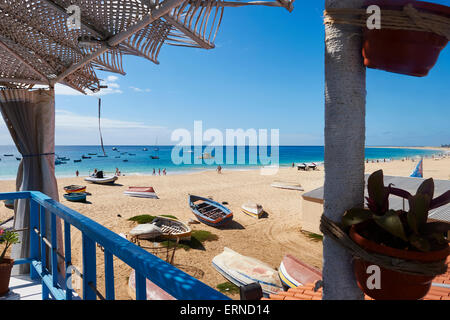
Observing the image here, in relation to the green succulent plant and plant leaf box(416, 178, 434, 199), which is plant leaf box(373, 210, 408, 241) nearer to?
the green succulent plant

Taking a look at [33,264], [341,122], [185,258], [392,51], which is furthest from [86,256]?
[185,258]

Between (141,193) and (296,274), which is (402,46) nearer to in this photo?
(296,274)

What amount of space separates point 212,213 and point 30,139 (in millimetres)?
8358

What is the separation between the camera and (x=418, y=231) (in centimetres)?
86

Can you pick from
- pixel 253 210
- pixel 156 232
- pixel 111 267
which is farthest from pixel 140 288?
pixel 253 210

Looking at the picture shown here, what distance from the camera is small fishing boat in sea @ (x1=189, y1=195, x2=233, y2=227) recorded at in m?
10.3

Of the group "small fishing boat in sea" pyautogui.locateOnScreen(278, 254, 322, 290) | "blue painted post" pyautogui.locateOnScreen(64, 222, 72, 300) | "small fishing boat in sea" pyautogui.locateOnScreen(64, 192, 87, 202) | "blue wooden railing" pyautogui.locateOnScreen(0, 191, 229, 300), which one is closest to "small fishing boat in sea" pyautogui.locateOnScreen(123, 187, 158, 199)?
"small fishing boat in sea" pyautogui.locateOnScreen(64, 192, 87, 202)

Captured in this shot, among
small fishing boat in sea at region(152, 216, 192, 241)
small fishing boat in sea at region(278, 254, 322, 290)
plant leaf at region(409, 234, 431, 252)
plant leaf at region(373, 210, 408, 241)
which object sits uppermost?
plant leaf at region(373, 210, 408, 241)

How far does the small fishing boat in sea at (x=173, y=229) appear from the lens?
8416 mm

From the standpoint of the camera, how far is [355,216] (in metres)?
0.85

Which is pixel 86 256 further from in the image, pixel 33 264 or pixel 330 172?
pixel 33 264

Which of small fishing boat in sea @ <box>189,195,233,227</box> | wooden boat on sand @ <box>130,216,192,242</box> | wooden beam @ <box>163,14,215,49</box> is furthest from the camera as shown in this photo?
small fishing boat in sea @ <box>189,195,233,227</box>

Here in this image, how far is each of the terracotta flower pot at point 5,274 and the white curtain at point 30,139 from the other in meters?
1.01

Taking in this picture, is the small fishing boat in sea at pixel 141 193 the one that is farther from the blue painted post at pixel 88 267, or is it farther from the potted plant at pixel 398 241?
the potted plant at pixel 398 241
